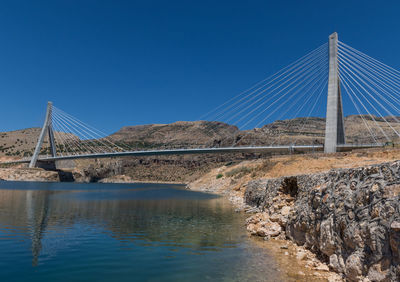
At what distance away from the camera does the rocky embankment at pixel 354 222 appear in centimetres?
698

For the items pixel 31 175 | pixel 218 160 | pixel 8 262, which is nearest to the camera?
pixel 8 262

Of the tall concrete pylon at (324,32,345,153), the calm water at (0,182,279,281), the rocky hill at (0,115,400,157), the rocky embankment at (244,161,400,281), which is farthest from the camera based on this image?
the rocky hill at (0,115,400,157)

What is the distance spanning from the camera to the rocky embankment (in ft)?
22.9

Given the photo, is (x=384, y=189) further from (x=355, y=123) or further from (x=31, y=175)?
(x=355, y=123)

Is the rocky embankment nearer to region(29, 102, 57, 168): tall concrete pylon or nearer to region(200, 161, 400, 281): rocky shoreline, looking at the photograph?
region(200, 161, 400, 281): rocky shoreline

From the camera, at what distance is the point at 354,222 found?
8.35 metres

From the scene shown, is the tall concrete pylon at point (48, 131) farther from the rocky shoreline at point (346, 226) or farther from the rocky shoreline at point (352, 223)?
the rocky shoreline at point (352, 223)

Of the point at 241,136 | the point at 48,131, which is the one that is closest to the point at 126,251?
the point at 48,131

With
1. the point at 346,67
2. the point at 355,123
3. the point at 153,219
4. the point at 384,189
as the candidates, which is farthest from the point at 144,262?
the point at 355,123

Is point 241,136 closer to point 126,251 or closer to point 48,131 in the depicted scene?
point 48,131

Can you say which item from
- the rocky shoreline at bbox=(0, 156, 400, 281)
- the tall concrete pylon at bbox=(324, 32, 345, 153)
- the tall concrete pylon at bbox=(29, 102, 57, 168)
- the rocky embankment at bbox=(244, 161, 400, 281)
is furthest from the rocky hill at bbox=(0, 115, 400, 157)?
the rocky embankment at bbox=(244, 161, 400, 281)

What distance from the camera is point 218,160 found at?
124062 mm

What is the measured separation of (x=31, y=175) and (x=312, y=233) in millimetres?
89806

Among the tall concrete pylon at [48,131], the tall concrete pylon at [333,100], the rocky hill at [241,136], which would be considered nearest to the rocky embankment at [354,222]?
the tall concrete pylon at [333,100]
